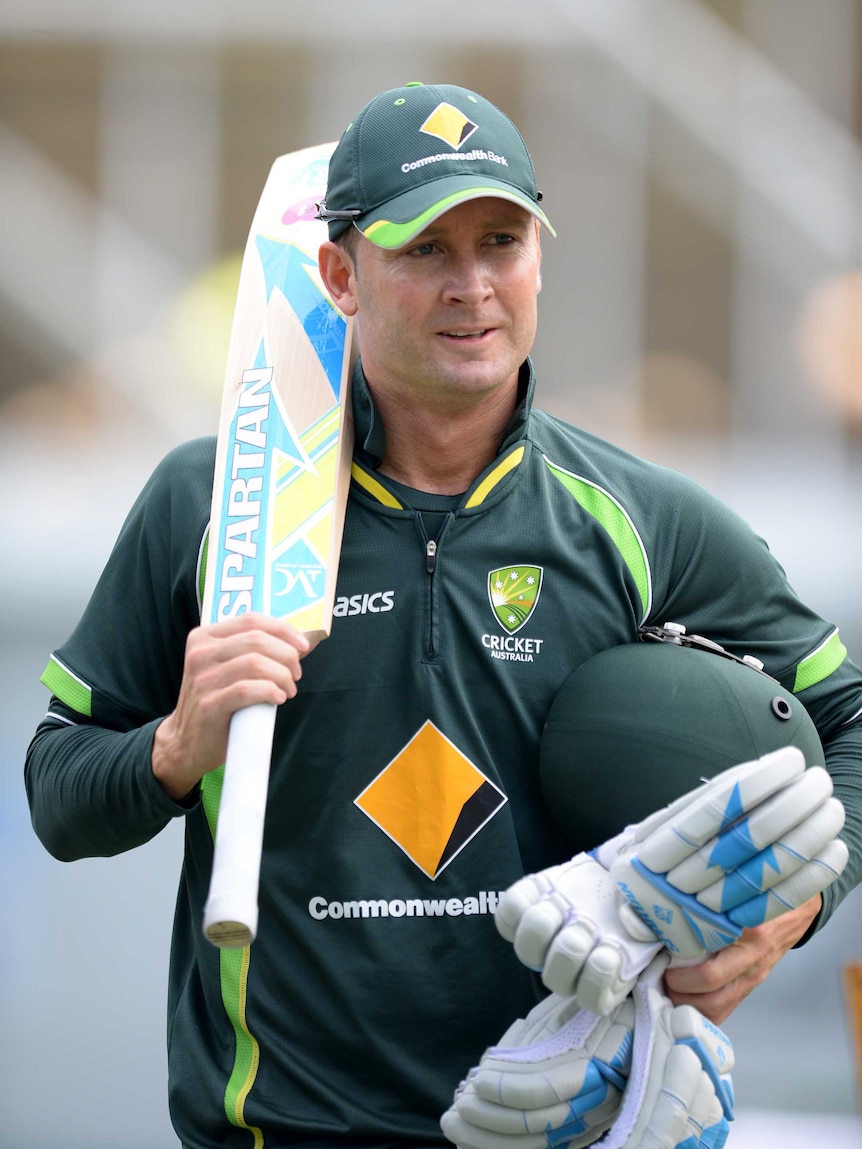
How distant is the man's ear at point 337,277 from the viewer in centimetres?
181

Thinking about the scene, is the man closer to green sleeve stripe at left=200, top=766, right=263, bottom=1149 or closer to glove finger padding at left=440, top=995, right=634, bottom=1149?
green sleeve stripe at left=200, top=766, right=263, bottom=1149

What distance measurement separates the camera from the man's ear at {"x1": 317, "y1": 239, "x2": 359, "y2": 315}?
71.1 inches

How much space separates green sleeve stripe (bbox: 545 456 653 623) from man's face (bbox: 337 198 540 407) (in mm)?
157

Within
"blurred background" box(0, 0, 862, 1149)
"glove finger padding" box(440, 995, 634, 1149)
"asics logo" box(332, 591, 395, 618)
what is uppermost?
"blurred background" box(0, 0, 862, 1149)

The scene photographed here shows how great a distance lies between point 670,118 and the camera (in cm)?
423

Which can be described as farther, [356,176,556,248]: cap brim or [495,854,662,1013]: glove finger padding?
[356,176,556,248]: cap brim

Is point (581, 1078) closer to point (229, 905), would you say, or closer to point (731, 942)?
point (731, 942)

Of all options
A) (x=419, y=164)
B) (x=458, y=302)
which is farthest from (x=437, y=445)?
(x=419, y=164)

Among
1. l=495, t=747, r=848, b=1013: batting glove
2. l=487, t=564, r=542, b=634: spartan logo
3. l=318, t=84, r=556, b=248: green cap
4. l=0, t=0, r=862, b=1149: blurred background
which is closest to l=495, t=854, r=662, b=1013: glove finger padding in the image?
l=495, t=747, r=848, b=1013: batting glove

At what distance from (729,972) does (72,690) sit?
767 mm

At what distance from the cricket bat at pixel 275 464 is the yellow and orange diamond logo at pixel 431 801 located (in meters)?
0.17

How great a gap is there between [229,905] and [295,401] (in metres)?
0.71

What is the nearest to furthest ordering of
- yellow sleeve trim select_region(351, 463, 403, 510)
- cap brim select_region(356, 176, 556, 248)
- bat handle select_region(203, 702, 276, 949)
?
bat handle select_region(203, 702, 276, 949) < cap brim select_region(356, 176, 556, 248) < yellow sleeve trim select_region(351, 463, 403, 510)

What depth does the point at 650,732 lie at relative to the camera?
1.55 m
